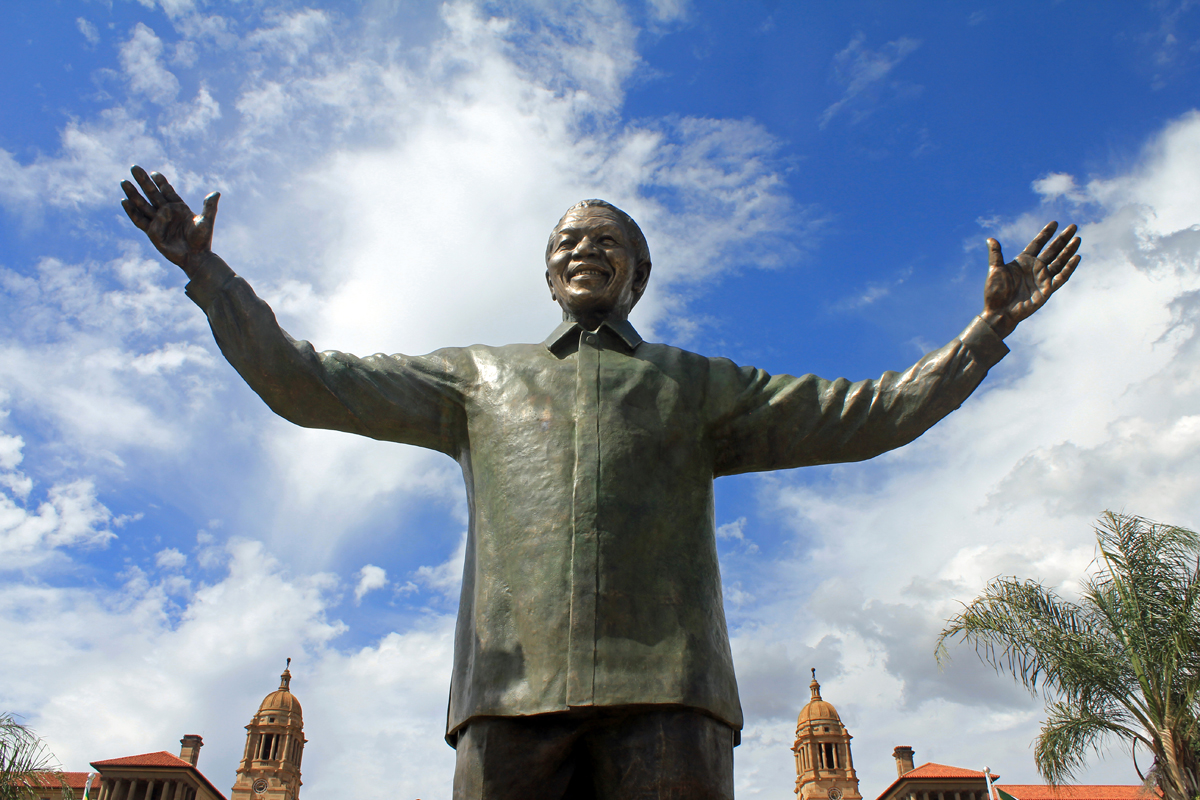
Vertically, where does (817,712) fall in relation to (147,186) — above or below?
above

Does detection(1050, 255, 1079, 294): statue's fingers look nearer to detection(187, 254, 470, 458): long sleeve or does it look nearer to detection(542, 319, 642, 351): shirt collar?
detection(542, 319, 642, 351): shirt collar

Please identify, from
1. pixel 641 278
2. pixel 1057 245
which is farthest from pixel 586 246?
pixel 1057 245

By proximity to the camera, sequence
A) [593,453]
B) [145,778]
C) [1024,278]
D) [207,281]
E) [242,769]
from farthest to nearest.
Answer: [242,769], [145,778], [1024,278], [207,281], [593,453]

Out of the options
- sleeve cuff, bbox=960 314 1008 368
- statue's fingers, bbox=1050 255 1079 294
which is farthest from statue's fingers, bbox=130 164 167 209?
statue's fingers, bbox=1050 255 1079 294

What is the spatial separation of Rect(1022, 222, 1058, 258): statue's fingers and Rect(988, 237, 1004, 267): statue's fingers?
0.42ft

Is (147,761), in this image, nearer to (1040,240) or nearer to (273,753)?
(273,753)

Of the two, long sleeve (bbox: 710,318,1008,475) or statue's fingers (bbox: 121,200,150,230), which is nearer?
statue's fingers (bbox: 121,200,150,230)

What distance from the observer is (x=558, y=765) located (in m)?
2.84

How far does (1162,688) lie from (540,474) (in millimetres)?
10093

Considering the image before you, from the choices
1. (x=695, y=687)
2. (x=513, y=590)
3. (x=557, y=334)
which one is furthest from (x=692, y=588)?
(x=557, y=334)

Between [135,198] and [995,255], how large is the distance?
3.04 m

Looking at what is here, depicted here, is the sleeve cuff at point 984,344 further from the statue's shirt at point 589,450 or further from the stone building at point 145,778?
the stone building at point 145,778

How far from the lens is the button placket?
2777 mm

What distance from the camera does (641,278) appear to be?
3885mm
